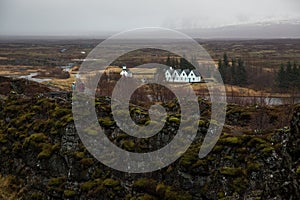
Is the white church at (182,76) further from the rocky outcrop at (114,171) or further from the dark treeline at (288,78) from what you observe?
the rocky outcrop at (114,171)

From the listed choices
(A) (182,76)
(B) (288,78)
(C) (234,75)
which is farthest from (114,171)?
(C) (234,75)

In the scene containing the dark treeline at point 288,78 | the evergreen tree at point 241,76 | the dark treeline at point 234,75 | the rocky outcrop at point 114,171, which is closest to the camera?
the rocky outcrop at point 114,171

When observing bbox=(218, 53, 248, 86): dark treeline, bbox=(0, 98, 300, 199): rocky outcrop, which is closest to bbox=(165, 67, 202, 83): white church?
bbox=(218, 53, 248, 86): dark treeline

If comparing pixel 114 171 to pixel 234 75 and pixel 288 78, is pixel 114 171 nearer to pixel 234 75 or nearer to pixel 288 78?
pixel 288 78

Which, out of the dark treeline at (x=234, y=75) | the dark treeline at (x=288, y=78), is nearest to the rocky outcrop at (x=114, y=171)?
the dark treeline at (x=288, y=78)

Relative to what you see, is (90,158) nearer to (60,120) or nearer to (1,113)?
(60,120)

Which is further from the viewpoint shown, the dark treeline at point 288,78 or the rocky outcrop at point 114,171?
the dark treeline at point 288,78

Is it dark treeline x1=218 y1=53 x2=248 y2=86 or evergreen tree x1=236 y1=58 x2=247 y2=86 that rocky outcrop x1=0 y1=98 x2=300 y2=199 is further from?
dark treeline x1=218 y1=53 x2=248 y2=86

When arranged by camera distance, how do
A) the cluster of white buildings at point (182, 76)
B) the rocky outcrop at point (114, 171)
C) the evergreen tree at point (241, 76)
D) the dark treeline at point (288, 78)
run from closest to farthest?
the rocky outcrop at point (114, 171) → the dark treeline at point (288, 78) → the cluster of white buildings at point (182, 76) → the evergreen tree at point (241, 76)
